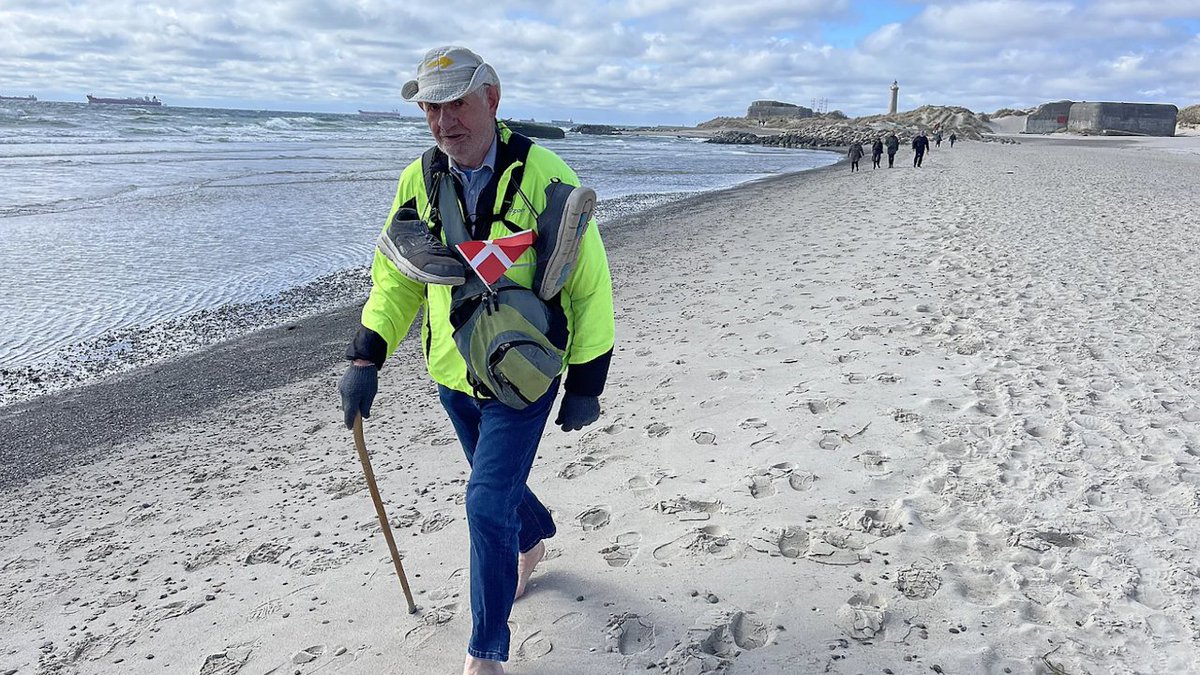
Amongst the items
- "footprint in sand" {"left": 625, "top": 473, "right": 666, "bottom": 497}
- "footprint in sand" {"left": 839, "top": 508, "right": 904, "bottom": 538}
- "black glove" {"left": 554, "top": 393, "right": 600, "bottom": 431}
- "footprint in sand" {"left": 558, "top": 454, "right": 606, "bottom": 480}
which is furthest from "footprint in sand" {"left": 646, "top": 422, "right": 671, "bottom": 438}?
"black glove" {"left": 554, "top": 393, "right": 600, "bottom": 431}

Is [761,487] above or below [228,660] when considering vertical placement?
above

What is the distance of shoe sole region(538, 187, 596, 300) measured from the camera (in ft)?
7.90

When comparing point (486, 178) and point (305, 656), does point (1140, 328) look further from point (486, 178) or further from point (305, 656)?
point (305, 656)

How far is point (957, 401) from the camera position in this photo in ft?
16.0

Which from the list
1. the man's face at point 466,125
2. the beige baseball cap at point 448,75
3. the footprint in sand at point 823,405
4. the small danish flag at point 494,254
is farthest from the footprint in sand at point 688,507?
the beige baseball cap at point 448,75

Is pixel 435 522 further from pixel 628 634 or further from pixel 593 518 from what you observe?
pixel 628 634

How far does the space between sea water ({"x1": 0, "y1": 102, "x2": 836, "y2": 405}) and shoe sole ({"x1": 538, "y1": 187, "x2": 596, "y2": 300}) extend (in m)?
6.14

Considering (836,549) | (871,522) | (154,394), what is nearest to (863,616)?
(836,549)

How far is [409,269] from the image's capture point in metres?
2.50

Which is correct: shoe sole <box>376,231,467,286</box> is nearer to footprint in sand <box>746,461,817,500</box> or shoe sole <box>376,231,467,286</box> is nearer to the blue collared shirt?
the blue collared shirt

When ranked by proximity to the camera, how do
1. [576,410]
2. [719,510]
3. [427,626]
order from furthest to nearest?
[719,510]
[427,626]
[576,410]

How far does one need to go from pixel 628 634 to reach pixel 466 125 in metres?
1.80

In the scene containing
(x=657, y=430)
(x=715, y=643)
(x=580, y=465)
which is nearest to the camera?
(x=715, y=643)

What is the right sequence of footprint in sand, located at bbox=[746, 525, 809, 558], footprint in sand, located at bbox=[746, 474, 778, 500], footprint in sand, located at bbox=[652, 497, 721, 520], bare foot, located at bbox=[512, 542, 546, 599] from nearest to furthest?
bare foot, located at bbox=[512, 542, 546, 599] < footprint in sand, located at bbox=[746, 525, 809, 558] < footprint in sand, located at bbox=[652, 497, 721, 520] < footprint in sand, located at bbox=[746, 474, 778, 500]
